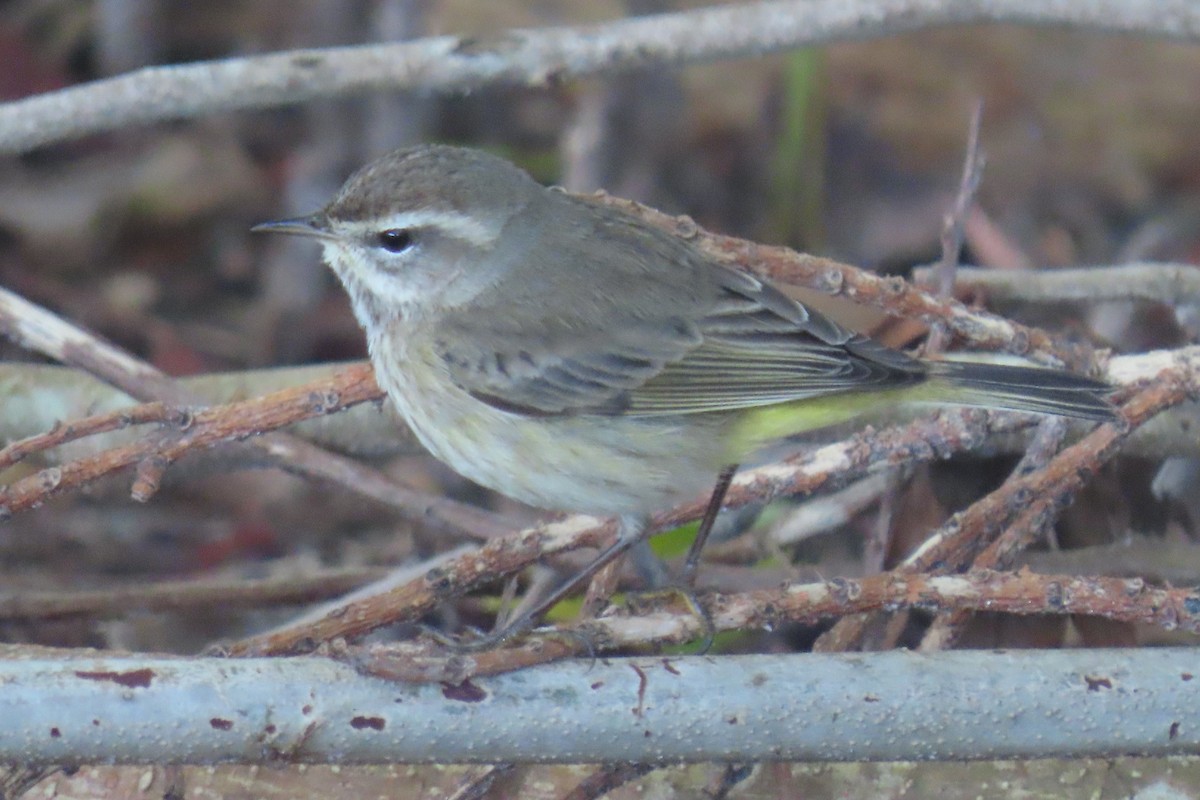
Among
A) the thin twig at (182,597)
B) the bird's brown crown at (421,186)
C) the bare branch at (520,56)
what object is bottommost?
the thin twig at (182,597)

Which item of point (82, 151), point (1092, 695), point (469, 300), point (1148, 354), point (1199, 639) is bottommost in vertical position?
point (1199, 639)

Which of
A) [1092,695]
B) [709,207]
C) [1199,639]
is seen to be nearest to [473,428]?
[1092,695]

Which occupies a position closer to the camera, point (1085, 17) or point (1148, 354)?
point (1148, 354)

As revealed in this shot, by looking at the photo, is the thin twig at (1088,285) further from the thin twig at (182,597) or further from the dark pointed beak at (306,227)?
the thin twig at (182,597)

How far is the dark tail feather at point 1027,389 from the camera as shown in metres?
3.65

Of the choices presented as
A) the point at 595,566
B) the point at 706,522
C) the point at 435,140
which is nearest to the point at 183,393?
the point at 595,566

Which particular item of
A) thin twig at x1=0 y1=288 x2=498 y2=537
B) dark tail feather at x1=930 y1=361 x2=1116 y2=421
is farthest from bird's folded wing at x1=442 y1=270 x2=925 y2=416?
thin twig at x1=0 y1=288 x2=498 y2=537

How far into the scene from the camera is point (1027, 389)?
12.2 feet

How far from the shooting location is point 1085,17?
4.95 metres

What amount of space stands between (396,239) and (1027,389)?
168 cm

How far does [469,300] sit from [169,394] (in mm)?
924

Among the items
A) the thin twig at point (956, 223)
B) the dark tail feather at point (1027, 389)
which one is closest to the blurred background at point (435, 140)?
the thin twig at point (956, 223)

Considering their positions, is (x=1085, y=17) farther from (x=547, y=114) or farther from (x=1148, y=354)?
(x=547, y=114)

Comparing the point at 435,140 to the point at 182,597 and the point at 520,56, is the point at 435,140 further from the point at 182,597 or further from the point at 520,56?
the point at 182,597
